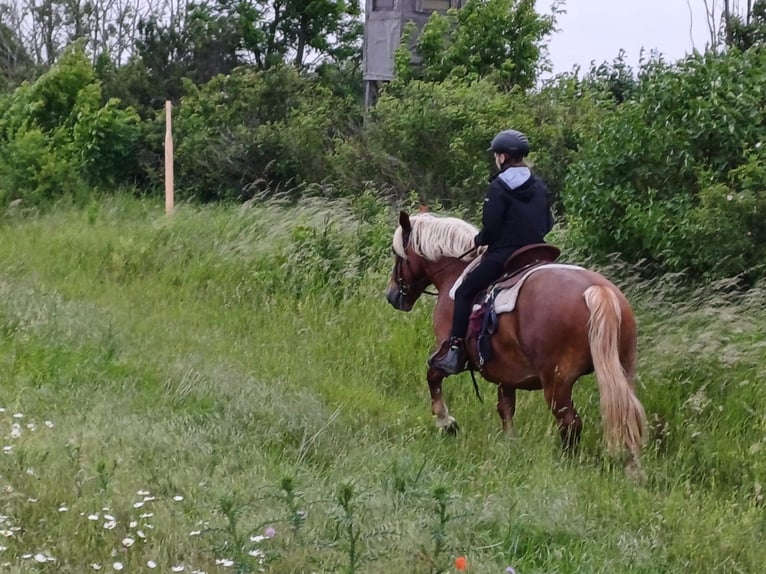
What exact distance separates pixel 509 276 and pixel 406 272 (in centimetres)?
146

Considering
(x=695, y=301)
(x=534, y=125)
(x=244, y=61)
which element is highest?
(x=244, y=61)

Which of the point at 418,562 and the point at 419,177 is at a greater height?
the point at 419,177

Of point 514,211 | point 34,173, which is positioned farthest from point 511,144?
point 34,173

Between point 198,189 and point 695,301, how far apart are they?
1141cm

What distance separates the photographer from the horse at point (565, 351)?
5.80 meters

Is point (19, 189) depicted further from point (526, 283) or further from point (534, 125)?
point (526, 283)

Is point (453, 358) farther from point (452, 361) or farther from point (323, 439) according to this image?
point (323, 439)

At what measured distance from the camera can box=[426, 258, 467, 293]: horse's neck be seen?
742 centimetres

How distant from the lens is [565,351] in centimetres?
608

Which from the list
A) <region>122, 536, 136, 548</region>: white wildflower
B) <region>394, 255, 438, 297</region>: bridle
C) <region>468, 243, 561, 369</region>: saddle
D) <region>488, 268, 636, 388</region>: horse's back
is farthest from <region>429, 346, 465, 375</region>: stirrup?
<region>122, 536, 136, 548</region>: white wildflower

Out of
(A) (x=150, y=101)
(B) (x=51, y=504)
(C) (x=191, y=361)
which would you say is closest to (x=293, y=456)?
(B) (x=51, y=504)

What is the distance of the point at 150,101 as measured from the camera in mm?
22047

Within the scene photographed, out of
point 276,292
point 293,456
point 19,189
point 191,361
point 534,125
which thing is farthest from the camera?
point 19,189

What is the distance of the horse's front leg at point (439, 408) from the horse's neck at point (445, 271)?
2.26 ft
